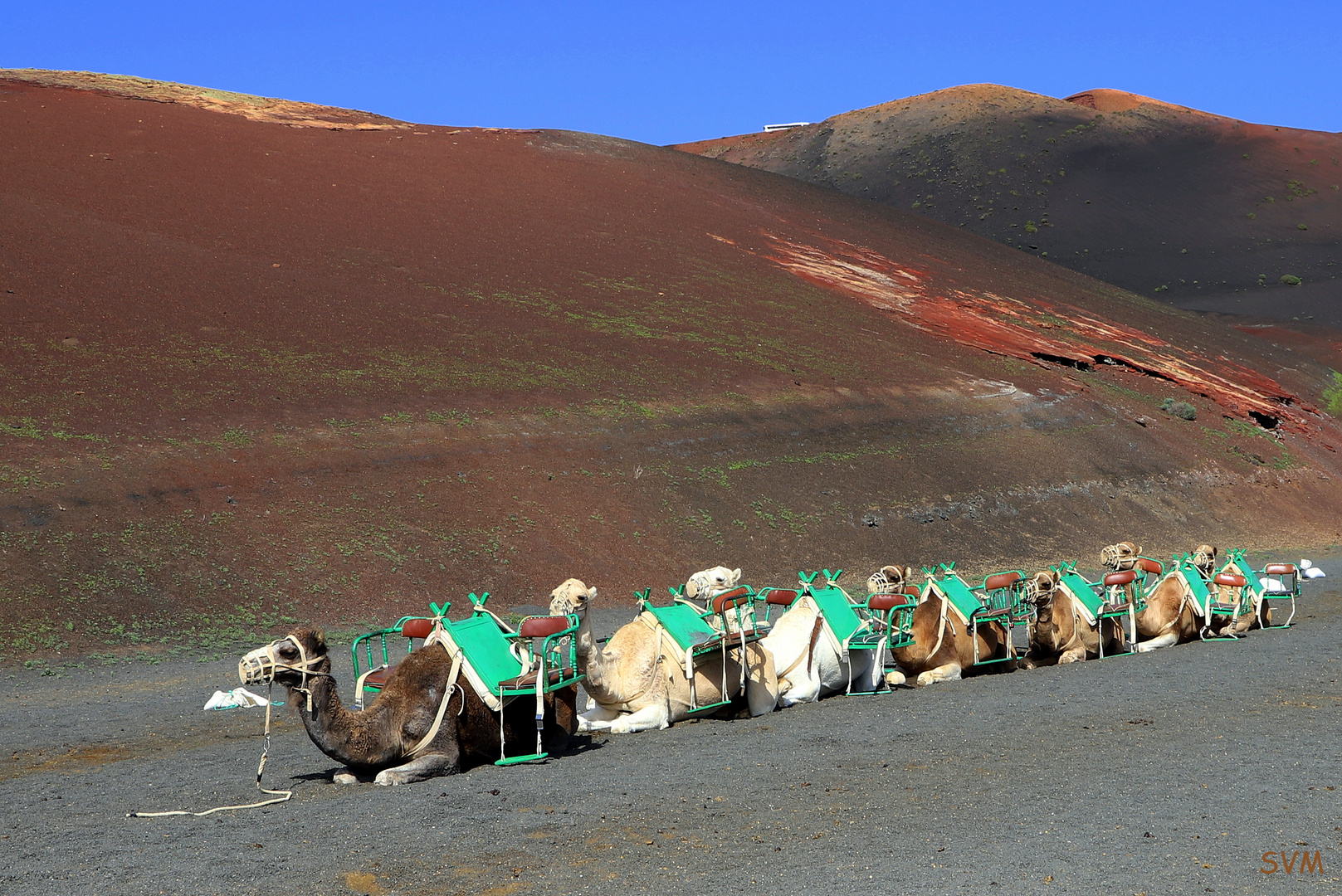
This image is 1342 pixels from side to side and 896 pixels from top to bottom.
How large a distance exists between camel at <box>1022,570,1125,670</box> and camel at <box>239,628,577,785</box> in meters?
6.65

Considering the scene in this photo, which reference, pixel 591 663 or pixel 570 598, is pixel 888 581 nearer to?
pixel 591 663

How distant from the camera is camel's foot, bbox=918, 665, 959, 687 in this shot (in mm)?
12844

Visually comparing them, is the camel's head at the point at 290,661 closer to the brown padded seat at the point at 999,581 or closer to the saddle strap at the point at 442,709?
the saddle strap at the point at 442,709

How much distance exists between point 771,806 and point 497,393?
842 inches

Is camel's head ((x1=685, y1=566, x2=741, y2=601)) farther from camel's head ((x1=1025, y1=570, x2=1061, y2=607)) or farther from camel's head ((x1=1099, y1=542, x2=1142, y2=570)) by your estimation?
camel's head ((x1=1099, y1=542, x2=1142, y2=570))

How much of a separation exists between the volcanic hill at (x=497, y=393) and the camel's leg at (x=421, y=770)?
368 inches

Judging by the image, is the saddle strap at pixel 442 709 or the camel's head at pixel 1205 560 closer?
the saddle strap at pixel 442 709

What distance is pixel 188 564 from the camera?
18.7m

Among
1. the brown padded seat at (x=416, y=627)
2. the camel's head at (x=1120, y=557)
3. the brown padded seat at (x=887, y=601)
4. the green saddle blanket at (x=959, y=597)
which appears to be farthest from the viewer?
the camel's head at (x=1120, y=557)

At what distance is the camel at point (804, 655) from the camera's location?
11766 millimetres

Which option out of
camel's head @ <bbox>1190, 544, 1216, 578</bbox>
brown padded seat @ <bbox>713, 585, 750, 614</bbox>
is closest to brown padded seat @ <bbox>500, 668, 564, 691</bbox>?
brown padded seat @ <bbox>713, 585, 750, 614</bbox>

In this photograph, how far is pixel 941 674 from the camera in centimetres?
1288

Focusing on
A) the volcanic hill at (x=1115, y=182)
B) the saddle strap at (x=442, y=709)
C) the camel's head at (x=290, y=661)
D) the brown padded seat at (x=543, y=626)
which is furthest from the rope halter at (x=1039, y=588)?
the volcanic hill at (x=1115, y=182)

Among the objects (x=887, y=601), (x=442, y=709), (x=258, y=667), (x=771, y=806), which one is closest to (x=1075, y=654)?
(x=887, y=601)
